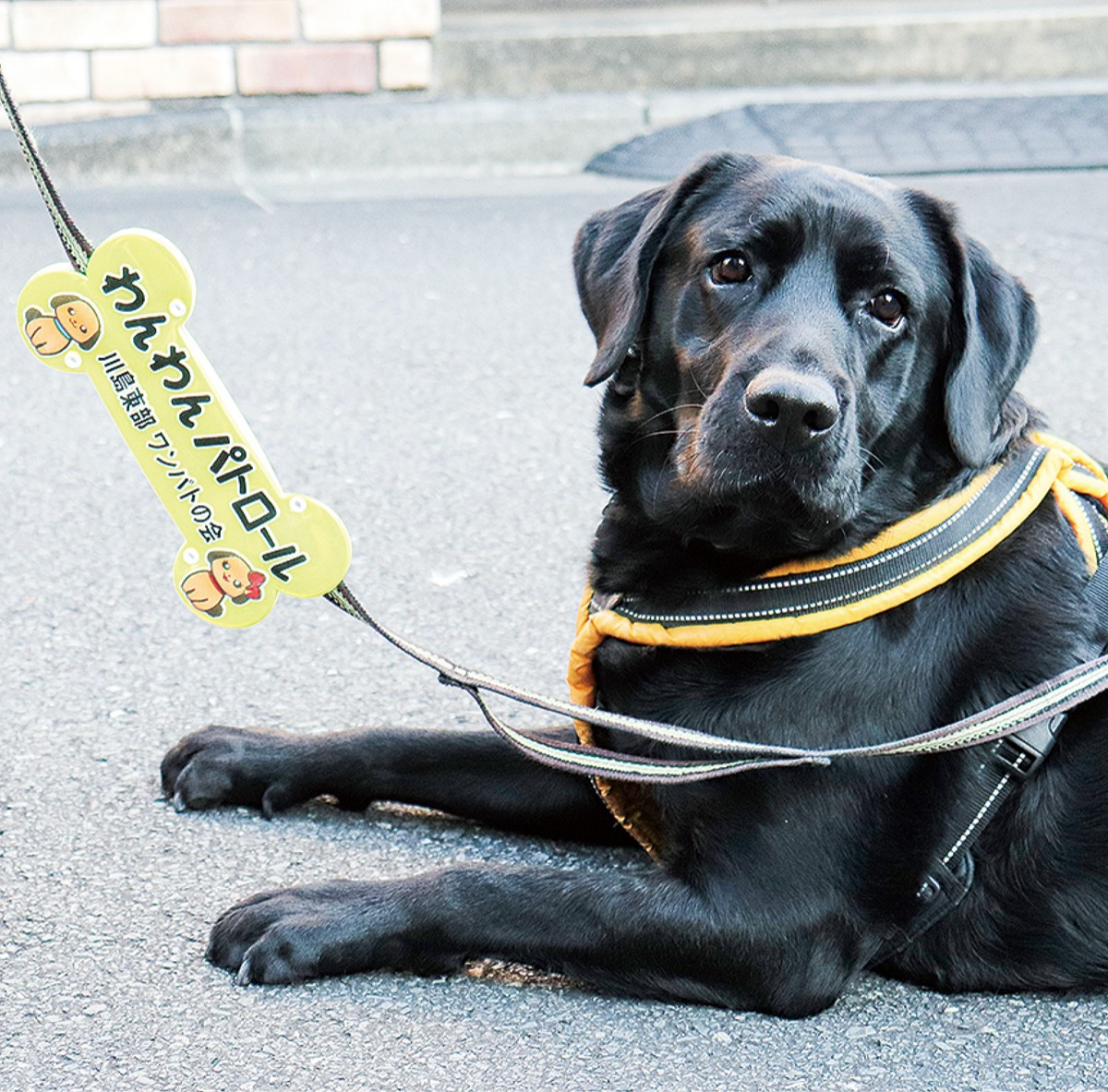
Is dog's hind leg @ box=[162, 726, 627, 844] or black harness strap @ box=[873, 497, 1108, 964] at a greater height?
black harness strap @ box=[873, 497, 1108, 964]

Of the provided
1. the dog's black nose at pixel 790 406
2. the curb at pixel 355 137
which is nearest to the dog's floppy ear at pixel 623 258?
the dog's black nose at pixel 790 406

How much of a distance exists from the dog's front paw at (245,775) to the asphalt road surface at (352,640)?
4 cm

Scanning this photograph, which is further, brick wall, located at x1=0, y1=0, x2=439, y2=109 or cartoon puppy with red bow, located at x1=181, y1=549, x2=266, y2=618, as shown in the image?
brick wall, located at x1=0, y1=0, x2=439, y2=109

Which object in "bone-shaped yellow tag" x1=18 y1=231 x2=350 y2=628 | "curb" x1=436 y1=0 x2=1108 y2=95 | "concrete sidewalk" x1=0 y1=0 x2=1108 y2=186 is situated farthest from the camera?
"curb" x1=436 y1=0 x2=1108 y2=95

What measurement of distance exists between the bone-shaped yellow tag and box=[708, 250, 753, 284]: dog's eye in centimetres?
69

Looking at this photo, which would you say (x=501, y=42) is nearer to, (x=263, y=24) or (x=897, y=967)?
(x=263, y=24)

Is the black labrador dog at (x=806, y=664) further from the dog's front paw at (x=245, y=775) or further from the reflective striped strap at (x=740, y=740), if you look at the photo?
the dog's front paw at (x=245, y=775)

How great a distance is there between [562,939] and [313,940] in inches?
13.7

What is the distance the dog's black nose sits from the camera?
2.31 metres

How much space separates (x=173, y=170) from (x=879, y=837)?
18.8 feet

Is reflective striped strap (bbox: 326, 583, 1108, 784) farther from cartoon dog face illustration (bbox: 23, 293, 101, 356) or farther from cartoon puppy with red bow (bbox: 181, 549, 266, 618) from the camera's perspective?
cartoon dog face illustration (bbox: 23, 293, 101, 356)

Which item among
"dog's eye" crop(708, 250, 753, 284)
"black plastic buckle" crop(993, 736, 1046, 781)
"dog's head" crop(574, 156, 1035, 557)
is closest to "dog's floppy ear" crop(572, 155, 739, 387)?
"dog's head" crop(574, 156, 1035, 557)

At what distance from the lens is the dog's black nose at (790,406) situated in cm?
231

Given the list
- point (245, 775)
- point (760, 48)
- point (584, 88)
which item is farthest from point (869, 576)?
point (760, 48)
